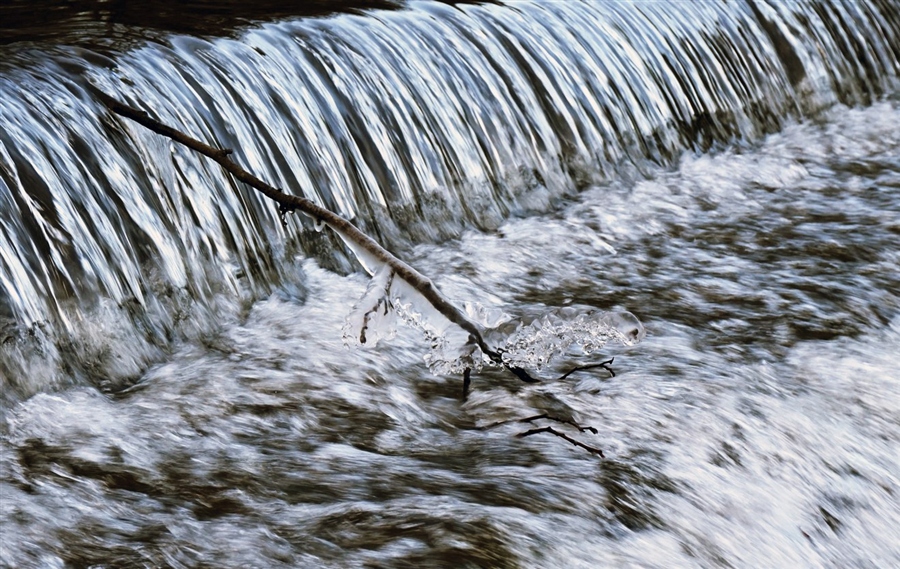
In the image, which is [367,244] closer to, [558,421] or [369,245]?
[369,245]

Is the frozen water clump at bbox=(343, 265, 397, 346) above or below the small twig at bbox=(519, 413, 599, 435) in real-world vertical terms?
above

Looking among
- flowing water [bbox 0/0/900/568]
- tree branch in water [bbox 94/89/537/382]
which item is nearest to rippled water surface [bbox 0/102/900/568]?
flowing water [bbox 0/0/900/568]

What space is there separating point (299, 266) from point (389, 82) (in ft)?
3.31

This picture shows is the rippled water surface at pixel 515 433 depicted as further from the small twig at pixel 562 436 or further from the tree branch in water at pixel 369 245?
the tree branch in water at pixel 369 245

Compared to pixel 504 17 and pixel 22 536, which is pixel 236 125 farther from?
pixel 22 536

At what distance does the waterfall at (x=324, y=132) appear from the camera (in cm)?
331

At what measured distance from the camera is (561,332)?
284 cm

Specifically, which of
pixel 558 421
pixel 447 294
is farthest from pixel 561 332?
pixel 447 294

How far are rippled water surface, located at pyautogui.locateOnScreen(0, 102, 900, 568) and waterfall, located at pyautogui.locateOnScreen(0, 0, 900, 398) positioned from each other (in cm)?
16

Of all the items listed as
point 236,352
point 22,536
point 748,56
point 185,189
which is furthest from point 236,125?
point 748,56

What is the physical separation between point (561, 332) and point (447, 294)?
3.35ft

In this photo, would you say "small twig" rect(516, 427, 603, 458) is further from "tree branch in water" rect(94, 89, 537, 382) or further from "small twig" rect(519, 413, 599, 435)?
"tree branch in water" rect(94, 89, 537, 382)

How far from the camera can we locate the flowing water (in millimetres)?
2338

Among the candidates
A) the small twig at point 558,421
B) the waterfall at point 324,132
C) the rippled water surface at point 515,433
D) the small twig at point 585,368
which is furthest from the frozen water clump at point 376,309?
the waterfall at point 324,132
